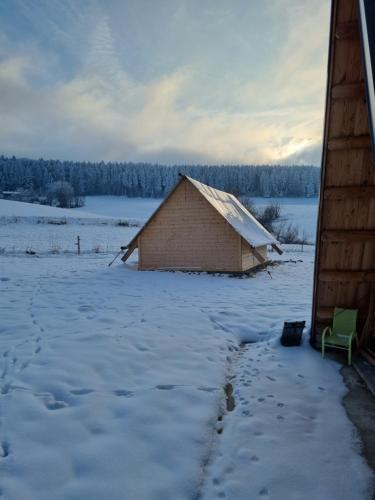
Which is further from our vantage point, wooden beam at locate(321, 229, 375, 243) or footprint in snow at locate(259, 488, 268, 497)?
wooden beam at locate(321, 229, 375, 243)

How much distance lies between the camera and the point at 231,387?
4578 millimetres

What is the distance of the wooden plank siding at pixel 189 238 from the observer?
578 inches

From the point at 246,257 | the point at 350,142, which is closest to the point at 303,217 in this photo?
the point at 246,257

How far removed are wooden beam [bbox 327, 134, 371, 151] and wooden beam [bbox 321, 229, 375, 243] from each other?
1.57 meters

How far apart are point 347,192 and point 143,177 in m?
98.2

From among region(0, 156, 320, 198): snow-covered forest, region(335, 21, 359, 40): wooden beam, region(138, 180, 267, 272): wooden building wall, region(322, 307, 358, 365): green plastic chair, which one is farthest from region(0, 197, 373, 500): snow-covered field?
region(0, 156, 320, 198): snow-covered forest

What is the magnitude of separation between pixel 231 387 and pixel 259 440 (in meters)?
1.24

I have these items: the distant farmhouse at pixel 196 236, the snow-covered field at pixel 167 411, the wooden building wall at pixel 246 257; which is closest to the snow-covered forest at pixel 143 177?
the wooden building wall at pixel 246 257

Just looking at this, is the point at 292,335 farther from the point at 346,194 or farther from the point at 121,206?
the point at 121,206

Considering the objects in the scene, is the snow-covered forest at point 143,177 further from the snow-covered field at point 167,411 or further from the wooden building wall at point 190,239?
the snow-covered field at point 167,411

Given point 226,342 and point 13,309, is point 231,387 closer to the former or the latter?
point 226,342

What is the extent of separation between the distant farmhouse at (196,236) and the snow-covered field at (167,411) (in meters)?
6.76

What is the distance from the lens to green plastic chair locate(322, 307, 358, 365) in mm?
5438

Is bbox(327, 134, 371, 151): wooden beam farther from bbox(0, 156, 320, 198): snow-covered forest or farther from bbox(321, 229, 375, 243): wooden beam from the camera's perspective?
Answer: bbox(0, 156, 320, 198): snow-covered forest
